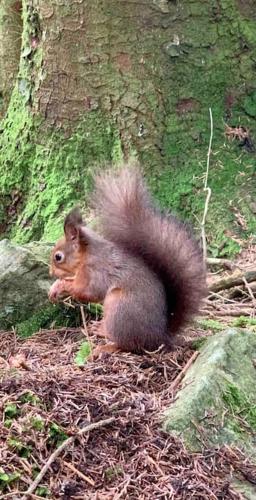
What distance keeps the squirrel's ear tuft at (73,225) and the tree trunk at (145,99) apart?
99cm

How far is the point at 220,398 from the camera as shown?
2773 millimetres

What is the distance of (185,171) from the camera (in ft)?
15.3

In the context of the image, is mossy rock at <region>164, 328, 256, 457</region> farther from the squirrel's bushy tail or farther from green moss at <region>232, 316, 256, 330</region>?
green moss at <region>232, 316, 256, 330</region>

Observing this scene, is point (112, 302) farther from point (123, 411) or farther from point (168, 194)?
point (168, 194)

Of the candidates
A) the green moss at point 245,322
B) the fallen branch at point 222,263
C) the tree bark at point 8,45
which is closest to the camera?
the green moss at point 245,322

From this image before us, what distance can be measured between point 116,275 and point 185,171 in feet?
4.56

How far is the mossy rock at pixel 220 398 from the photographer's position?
2607 mm

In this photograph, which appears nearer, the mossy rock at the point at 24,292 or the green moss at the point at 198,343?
the green moss at the point at 198,343

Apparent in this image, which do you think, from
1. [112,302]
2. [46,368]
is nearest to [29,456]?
[46,368]

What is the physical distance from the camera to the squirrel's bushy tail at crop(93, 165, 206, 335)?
3.30m

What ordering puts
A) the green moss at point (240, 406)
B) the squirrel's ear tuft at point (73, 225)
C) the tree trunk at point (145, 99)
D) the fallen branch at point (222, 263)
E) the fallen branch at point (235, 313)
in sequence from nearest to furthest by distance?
1. the green moss at point (240, 406)
2. the squirrel's ear tuft at point (73, 225)
3. the fallen branch at point (235, 313)
4. the fallen branch at point (222, 263)
5. the tree trunk at point (145, 99)

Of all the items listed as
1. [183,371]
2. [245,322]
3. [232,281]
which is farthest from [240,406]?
[232,281]

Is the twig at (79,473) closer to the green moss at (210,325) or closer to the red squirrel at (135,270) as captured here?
the red squirrel at (135,270)

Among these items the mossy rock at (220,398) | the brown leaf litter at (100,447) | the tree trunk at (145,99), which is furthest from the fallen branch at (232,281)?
the brown leaf litter at (100,447)
